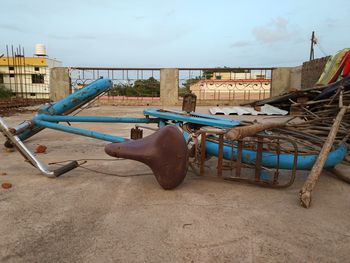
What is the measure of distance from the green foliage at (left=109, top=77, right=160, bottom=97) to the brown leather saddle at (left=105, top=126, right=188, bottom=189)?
13.4 metres

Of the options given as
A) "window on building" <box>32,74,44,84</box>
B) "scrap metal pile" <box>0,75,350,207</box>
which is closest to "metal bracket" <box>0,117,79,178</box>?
"scrap metal pile" <box>0,75,350,207</box>

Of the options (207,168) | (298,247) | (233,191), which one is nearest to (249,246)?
(298,247)

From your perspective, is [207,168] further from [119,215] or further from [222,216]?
[119,215]

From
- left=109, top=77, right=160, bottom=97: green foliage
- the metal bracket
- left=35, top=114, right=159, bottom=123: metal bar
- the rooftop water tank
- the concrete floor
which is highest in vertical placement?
the rooftop water tank

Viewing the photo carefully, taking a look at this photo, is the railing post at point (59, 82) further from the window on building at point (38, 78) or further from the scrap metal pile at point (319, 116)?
the window on building at point (38, 78)

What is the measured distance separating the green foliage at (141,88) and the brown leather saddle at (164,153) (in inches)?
528

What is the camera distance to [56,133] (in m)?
5.80

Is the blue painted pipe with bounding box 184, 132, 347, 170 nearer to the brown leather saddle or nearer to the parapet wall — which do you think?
the brown leather saddle

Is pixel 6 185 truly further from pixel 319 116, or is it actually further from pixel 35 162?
pixel 319 116

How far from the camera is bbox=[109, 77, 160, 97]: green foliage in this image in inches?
621

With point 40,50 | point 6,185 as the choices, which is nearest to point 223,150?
point 6,185

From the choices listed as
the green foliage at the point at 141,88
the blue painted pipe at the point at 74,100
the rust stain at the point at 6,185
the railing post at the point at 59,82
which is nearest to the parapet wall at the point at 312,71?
the green foliage at the point at 141,88

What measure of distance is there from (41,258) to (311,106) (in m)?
5.13

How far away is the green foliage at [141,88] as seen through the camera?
15781 mm
